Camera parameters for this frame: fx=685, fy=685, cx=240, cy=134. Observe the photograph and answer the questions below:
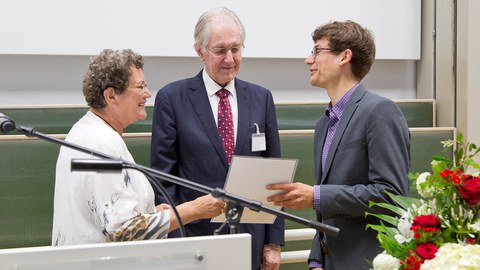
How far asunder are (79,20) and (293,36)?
1.34m

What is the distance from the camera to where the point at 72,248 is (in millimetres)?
1230

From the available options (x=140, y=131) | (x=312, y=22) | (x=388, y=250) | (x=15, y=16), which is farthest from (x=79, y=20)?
(x=388, y=250)

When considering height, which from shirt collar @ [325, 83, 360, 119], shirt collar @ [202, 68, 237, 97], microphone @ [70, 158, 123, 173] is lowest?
microphone @ [70, 158, 123, 173]

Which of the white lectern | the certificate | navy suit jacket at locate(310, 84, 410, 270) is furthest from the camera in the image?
navy suit jacket at locate(310, 84, 410, 270)

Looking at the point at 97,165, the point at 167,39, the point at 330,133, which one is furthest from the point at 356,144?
the point at 167,39

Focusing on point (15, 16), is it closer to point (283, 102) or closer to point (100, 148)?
A: point (283, 102)

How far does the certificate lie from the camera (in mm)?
2141

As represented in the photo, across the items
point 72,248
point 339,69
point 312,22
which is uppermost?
point 312,22

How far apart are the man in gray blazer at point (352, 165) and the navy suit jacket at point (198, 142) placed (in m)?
0.37

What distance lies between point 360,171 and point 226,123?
2.28 ft

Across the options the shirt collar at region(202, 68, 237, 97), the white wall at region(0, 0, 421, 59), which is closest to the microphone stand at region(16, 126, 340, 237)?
the shirt collar at region(202, 68, 237, 97)

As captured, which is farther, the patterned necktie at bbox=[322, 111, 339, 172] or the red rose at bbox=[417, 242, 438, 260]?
the patterned necktie at bbox=[322, 111, 339, 172]

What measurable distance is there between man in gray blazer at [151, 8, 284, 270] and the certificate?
503 mm

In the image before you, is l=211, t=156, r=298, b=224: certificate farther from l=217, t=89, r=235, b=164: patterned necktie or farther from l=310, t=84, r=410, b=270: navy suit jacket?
l=217, t=89, r=235, b=164: patterned necktie
